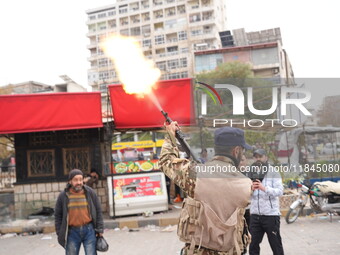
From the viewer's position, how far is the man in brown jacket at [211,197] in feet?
8.84

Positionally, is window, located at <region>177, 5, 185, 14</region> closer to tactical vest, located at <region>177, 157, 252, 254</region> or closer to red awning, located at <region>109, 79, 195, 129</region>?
red awning, located at <region>109, 79, 195, 129</region>

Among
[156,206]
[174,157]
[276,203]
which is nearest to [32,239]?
[156,206]

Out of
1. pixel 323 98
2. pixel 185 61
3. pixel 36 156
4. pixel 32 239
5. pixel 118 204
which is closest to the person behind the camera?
pixel 323 98

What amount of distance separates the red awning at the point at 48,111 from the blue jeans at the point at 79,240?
4.35 metres

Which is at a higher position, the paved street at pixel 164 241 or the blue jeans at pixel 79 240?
the blue jeans at pixel 79 240

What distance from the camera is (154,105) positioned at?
350 inches

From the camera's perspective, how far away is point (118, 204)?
9.61 m

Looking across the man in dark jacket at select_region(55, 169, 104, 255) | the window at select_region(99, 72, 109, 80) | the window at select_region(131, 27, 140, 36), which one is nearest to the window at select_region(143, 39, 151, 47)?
the window at select_region(131, 27, 140, 36)

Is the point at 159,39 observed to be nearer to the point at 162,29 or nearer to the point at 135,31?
the point at 162,29

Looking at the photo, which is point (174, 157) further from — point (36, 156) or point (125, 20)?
point (125, 20)

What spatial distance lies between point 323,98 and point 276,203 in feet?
5.27

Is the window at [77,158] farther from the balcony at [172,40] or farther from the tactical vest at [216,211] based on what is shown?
the balcony at [172,40]

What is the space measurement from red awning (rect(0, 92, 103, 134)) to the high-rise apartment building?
43.6 meters

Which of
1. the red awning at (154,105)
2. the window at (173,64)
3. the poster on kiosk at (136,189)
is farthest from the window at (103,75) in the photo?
the red awning at (154,105)
